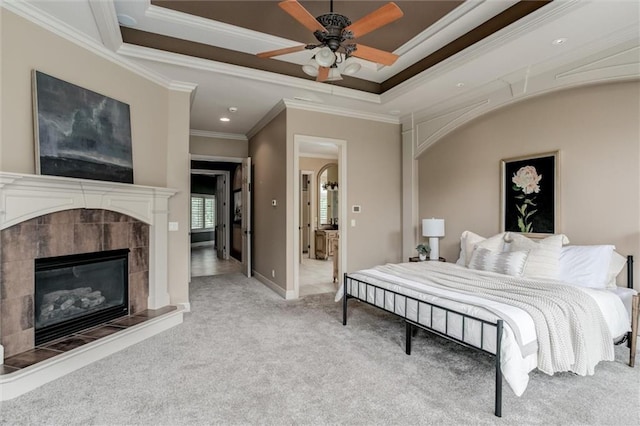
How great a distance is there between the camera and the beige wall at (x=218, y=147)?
6594mm

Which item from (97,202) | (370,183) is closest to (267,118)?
(370,183)

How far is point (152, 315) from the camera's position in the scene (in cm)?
360

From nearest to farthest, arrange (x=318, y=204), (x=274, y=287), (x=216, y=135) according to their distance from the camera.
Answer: (x=274, y=287)
(x=216, y=135)
(x=318, y=204)

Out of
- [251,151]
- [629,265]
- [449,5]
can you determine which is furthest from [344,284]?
[251,151]

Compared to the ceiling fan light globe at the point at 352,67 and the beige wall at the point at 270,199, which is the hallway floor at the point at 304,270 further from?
the ceiling fan light globe at the point at 352,67

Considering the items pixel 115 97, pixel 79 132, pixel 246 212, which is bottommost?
pixel 246 212

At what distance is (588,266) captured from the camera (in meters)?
3.07

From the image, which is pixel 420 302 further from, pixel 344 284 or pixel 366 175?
pixel 366 175

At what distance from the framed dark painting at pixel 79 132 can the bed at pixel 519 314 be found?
118 inches

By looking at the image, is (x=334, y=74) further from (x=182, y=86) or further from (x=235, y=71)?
(x=182, y=86)

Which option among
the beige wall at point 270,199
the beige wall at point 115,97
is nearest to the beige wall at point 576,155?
the beige wall at point 270,199

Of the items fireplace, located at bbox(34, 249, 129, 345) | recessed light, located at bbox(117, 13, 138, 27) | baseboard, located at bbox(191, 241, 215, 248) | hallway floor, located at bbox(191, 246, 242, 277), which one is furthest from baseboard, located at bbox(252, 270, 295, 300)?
baseboard, located at bbox(191, 241, 215, 248)

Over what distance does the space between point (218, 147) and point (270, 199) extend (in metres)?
2.04

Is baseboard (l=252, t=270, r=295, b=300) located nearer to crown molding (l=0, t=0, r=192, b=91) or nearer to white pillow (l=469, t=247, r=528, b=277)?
white pillow (l=469, t=247, r=528, b=277)
